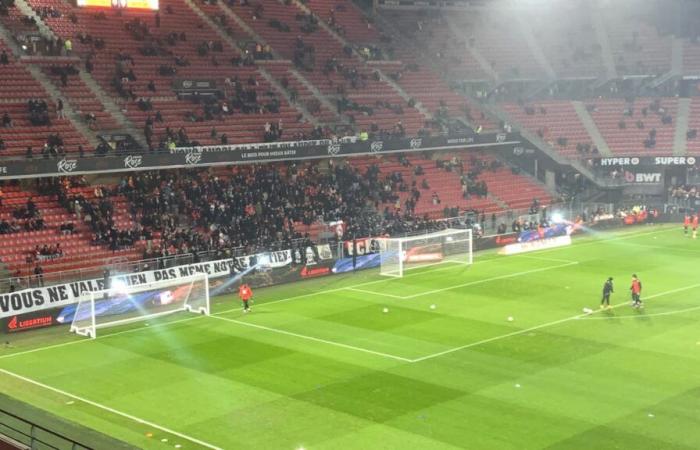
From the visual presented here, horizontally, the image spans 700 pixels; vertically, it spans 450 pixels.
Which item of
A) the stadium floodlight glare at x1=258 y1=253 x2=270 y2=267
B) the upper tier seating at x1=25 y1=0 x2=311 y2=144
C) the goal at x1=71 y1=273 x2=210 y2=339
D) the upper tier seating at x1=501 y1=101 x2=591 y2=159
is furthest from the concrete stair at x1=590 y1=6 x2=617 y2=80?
the goal at x1=71 y1=273 x2=210 y2=339

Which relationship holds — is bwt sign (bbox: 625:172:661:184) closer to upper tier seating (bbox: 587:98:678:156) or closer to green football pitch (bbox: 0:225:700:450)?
upper tier seating (bbox: 587:98:678:156)

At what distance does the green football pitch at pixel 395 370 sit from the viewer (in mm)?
21250

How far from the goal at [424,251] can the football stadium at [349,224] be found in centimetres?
14

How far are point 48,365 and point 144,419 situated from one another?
6.89m

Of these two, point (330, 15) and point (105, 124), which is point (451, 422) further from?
point (330, 15)

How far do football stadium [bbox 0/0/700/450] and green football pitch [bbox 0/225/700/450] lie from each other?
5.2 inches

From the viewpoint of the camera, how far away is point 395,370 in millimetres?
26406

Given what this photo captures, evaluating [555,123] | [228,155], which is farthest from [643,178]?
[228,155]

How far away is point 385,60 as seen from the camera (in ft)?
211

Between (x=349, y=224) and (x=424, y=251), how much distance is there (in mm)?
5390

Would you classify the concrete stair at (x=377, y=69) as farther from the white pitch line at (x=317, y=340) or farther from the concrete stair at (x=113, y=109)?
the white pitch line at (x=317, y=340)

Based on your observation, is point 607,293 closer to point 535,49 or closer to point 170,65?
point 170,65

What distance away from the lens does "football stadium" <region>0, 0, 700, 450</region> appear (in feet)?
76.3

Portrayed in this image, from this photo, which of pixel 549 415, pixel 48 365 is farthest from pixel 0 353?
pixel 549 415
